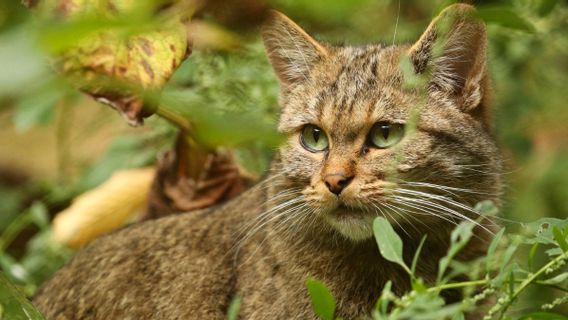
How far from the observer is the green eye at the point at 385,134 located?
3179mm

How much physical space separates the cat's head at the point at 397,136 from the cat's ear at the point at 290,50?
0.11 ft

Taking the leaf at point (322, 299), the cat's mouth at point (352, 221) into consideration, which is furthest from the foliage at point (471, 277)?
the cat's mouth at point (352, 221)

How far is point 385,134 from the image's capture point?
126 inches

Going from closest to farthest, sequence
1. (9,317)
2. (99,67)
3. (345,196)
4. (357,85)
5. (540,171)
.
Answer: (540,171), (9,317), (99,67), (345,196), (357,85)

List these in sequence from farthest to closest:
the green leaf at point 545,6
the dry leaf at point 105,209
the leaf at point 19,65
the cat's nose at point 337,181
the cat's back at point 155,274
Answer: the dry leaf at point 105,209 → the cat's back at point 155,274 → the cat's nose at point 337,181 → the green leaf at point 545,6 → the leaf at point 19,65

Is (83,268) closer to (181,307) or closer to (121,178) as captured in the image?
(181,307)

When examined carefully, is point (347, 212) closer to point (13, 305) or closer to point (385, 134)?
point (385, 134)

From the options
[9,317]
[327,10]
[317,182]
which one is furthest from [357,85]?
[327,10]

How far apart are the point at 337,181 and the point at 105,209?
260cm

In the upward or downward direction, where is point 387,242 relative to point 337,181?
upward

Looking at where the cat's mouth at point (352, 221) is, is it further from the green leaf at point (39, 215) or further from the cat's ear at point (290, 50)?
the green leaf at point (39, 215)

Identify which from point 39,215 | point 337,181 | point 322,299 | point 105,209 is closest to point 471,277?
point 322,299

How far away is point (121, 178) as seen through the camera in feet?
17.8

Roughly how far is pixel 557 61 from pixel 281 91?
8.56 ft
